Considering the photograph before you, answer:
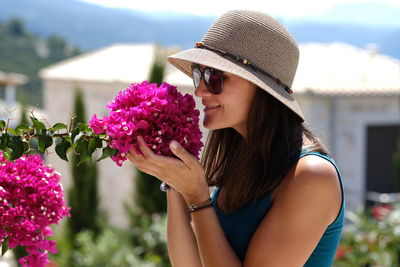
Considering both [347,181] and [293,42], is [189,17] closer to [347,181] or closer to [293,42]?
[347,181]

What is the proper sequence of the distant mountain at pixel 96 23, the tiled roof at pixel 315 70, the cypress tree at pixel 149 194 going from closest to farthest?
the cypress tree at pixel 149 194 < the tiled roof at pixel 315 70 < the distant mountain at pixel 96 23

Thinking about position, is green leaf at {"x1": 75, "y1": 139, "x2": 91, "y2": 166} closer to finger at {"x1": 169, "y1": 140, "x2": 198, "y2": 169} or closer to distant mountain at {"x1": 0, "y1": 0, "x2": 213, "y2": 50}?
finger at {"x1": 169, "y1": 140, "x2": 198, "y2": 169}

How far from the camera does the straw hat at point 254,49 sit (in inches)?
72.6

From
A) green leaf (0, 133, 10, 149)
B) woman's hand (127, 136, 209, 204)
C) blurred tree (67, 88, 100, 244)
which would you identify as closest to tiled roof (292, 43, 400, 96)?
blurred tree (67, 88, 100, 244)

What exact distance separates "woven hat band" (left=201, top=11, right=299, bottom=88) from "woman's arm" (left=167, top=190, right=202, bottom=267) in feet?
1.40

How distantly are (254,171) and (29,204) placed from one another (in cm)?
61

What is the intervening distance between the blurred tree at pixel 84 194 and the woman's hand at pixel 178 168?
9143mm

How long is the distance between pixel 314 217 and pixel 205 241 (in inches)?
11.0

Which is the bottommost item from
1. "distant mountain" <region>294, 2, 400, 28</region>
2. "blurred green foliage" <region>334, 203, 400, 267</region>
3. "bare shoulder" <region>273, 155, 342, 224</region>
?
"distant mountain" <region>294, 2, 400, 28</region>

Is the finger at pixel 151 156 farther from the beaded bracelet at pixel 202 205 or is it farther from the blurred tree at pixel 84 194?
the blurred tree at pixel 84 194

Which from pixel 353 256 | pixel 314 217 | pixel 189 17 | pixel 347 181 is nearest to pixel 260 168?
pixel 314 217

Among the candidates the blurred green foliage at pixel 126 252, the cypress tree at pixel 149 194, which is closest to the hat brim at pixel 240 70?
the blurred green foliage at pixel 126 252

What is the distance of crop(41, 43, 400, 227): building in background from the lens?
10.4 m

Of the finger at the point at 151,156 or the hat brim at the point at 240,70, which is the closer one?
the finger at the point at 151,156
